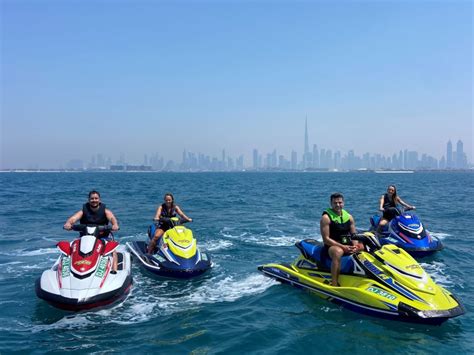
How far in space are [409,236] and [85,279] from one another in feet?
27.7

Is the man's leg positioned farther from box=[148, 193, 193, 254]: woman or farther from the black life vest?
the black life vest

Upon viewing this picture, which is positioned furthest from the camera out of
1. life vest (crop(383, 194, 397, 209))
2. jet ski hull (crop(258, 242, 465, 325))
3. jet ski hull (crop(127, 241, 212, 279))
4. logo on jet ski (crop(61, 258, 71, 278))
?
life vest (crop(383, 194, 397, 209))

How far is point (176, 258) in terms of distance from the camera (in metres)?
8.67

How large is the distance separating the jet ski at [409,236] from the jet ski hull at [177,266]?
17.8ft

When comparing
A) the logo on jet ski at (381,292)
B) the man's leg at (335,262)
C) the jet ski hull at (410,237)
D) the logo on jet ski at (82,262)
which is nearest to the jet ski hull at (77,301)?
the logo on jet ski at (82,262)

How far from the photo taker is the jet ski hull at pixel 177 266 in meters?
8.46

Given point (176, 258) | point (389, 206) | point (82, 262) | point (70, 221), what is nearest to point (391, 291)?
point (176, 258)

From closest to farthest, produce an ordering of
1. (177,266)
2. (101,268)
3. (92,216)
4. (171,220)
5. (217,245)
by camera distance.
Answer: (101,268) < (92,216) < (177,266) < (171,220) < (217,245)

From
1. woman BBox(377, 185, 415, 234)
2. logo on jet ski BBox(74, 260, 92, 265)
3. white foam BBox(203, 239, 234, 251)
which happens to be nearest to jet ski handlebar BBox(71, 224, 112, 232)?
logo on jet ski BBox(74, 260, 92, 265)

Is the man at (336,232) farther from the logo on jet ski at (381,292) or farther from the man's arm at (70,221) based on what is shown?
the man's arm at (70,221)

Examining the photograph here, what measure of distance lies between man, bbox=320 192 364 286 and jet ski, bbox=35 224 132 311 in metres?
3.77

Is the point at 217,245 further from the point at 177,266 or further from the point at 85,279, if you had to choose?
the point at 85,279

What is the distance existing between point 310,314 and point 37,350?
4201 mm

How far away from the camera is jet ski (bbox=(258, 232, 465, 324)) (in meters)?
5.86
